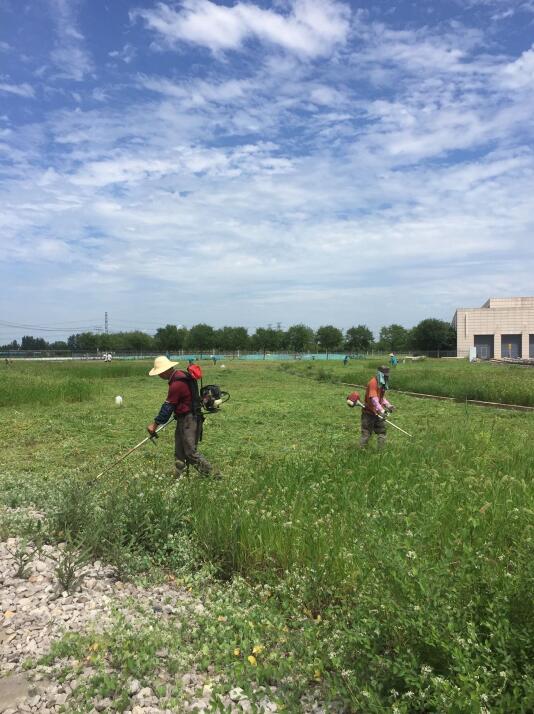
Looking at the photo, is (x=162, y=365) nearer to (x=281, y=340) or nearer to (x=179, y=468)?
(x=179, y=468)

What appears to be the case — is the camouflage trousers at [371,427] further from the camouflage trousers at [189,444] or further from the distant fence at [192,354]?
the distant fence at [192,354]

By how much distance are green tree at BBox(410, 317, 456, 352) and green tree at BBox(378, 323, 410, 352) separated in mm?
9210

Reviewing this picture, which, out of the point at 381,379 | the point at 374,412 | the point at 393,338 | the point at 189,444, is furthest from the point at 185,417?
the point at 393,338

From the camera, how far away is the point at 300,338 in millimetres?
99312

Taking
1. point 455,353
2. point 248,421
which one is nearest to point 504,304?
point 455,353

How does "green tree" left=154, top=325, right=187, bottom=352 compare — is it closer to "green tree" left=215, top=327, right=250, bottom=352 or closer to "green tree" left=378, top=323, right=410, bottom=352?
"green tree" left=215, top=327, right=250, bottom=352

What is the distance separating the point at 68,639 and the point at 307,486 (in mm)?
3359

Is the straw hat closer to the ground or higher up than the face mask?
higher up

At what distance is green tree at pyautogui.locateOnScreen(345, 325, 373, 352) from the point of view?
98.9 meters

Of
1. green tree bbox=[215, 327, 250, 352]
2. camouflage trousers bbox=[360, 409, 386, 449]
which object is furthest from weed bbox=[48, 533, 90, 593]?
green tree bbox=[215, 327, 250, 352]

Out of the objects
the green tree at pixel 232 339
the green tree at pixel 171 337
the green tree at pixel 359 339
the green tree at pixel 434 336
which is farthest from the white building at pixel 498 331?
the green tree at pixel 171 337

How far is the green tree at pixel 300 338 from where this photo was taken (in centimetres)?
9950

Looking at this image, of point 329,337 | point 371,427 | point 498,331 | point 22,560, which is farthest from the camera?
point 329,337

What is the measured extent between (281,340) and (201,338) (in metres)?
15.0
